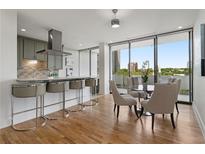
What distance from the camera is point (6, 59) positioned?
2900mm

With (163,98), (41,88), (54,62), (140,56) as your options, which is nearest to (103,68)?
(140,56)

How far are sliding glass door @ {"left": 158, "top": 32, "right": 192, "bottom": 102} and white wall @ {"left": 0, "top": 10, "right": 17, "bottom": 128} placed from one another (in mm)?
4956

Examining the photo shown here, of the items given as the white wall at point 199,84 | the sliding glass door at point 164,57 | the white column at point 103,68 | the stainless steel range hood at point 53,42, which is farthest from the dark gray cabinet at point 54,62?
Result: the white wall at point 199,84

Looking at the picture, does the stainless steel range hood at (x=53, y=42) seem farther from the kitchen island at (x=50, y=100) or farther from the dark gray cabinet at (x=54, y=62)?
the dark gray cabinet at (x=54, y=62)

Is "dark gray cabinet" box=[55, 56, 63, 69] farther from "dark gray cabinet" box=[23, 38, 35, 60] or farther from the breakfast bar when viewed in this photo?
the breakfast bar

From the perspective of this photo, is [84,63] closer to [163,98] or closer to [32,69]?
[32,69]

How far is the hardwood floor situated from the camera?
2.33 metres

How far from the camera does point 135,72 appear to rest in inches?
260

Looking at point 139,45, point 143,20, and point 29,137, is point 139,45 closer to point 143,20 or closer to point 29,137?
point 143,20

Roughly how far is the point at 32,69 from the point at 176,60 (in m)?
6.03

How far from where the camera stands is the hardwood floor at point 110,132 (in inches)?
91.6

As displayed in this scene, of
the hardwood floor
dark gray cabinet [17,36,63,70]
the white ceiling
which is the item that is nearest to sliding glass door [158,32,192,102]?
the white ceiling

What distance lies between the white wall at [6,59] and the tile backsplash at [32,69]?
3067 millimetres

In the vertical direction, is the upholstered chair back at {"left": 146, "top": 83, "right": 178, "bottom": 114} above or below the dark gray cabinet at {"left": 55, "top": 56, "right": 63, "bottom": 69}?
below
